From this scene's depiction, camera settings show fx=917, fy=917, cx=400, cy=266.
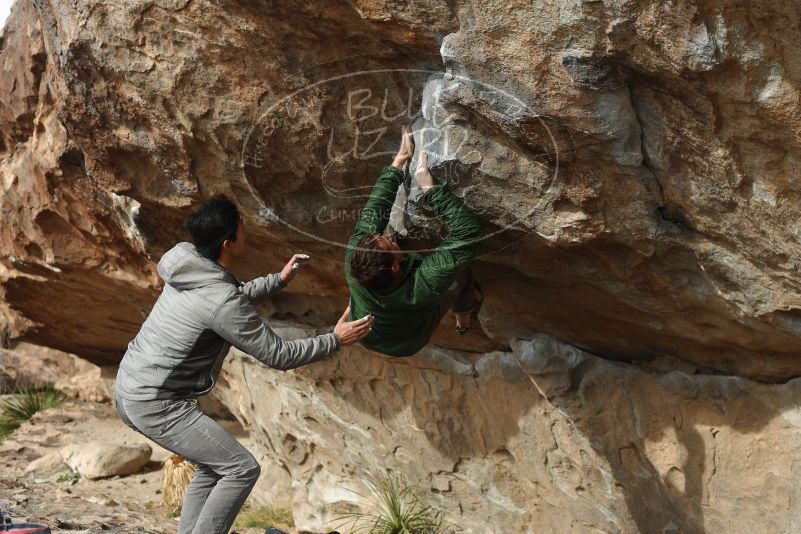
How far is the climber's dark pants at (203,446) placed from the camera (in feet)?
11.8

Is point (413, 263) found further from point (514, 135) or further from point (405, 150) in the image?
point (514, 135)

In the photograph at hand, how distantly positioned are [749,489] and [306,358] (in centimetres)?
250

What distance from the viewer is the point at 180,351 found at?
3.57 meters

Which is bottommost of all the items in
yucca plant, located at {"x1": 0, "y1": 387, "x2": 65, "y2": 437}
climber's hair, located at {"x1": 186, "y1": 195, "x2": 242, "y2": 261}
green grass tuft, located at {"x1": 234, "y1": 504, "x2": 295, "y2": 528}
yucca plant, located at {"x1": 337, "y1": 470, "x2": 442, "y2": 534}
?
yucca plant, located at {"x1": 0, "y1": 387, "x2": 65, "y2": 437}

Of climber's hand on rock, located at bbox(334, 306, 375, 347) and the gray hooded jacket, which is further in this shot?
climber's hand on rock, located at bbox(334, 306, 375, 347)

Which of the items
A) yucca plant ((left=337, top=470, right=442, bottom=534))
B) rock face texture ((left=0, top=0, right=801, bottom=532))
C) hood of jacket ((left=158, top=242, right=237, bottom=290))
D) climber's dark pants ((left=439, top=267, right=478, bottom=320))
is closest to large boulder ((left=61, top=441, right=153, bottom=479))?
rock face texture ((left=0, top=0, right=801, bottom=532))

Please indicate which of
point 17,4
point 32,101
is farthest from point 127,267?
point 17,4

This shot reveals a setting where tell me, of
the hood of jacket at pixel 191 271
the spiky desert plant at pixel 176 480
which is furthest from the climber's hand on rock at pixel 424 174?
the spiky desert plant at pixel 176 480

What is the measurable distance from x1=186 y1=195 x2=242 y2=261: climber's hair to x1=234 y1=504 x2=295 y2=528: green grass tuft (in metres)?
3.70

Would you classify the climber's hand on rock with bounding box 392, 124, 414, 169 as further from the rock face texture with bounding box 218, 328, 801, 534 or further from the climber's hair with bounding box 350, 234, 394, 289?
the rock face texture with bounding box 218, 328, 801, 534

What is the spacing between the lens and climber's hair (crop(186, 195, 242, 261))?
→ 359 centimetres

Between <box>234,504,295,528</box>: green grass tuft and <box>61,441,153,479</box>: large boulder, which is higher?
<box>234,504,295,528</box>: green grass tuft

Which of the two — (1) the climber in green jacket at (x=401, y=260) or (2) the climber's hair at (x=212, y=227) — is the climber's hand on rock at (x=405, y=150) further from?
(2) the climber's hair at (x=212, y=227)

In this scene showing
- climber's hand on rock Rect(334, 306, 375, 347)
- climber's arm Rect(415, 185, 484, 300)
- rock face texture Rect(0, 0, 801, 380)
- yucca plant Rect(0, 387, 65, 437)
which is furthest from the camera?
yucca plant Rect(0, 387, 65, 437)
